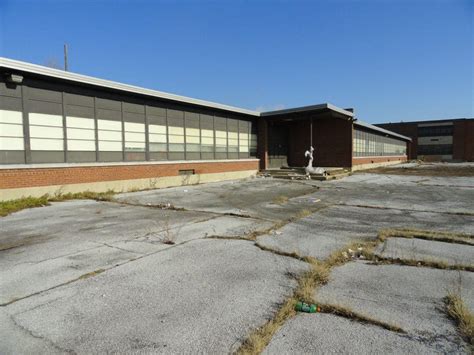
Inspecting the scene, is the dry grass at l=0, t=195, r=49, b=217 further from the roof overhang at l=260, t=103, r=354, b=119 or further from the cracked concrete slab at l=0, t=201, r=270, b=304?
the roof overhang at l=260, t=103, r=354, b=119

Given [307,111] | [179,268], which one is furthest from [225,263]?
[307,111]

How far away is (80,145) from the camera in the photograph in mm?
13492

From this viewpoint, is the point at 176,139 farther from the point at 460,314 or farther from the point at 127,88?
the point at 460,314

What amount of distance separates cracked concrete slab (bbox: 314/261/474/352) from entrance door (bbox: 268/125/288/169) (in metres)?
22.3

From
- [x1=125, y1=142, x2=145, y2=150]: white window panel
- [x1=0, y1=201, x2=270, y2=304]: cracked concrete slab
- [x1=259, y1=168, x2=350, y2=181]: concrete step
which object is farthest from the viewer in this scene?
[x1=259, y1=168, x2=350, y2=181]: concrete step

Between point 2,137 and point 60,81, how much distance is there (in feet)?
10.3

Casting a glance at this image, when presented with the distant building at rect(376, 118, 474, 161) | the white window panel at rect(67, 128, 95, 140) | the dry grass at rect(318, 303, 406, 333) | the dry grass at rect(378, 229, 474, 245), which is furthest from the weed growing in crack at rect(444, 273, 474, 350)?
the distant building at rect(376, 118, 474, 161)

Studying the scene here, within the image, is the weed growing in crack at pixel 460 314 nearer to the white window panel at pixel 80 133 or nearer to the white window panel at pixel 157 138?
the white window panel at pixel 80 133

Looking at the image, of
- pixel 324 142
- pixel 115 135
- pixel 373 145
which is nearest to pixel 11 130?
pixel 115 135

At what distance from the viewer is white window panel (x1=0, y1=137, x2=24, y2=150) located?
36.4ft

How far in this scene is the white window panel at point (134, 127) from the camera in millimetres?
15500

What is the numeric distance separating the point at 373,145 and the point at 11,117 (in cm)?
3619

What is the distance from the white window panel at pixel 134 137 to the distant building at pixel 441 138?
210 ft

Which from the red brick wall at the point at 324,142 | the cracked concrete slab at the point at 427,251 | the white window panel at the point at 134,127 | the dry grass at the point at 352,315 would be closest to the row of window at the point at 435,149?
the red brick wall at the point at 324,142
